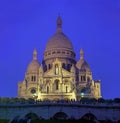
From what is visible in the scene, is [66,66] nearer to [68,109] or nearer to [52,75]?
[52,75]

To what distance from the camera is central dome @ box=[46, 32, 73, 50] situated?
122m

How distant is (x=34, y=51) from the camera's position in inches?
4889

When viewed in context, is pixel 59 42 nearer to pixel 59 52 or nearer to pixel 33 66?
pixel 59 52

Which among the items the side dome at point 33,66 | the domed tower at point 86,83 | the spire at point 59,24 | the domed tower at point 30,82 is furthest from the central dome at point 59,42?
the domed tower at point 86,83

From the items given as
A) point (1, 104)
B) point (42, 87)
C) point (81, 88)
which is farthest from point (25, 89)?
point (1, 104)

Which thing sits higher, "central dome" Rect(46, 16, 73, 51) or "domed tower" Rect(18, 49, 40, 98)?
"central dome" Rect(46, 16, 73, 51)

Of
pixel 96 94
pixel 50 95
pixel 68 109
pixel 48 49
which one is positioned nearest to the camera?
pixel 68 109

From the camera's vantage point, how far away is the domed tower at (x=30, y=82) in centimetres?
11469

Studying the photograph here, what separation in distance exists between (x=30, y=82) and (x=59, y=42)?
615 inches

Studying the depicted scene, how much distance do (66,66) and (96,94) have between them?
12.2 m

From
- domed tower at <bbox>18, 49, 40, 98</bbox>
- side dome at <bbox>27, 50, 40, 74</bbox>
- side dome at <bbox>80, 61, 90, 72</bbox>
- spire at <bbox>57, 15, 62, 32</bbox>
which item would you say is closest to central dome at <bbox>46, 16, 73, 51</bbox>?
spire at <bbox>57, 15, 62, 32</bbox>

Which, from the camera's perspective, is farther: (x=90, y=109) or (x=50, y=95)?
(x=50, y=95)

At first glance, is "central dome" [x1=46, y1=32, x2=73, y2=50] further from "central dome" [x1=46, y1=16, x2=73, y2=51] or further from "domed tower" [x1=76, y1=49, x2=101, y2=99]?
"domed tower" [x1=76, y1=49, x2=101, y2=99]

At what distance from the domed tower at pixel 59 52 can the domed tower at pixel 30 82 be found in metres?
3.73
